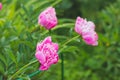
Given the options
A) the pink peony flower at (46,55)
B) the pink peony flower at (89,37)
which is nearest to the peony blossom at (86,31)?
the pink peony flower at (89,37)

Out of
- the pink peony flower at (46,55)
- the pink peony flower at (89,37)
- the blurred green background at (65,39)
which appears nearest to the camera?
the pink peony flower at (46,55)

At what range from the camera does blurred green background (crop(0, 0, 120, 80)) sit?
168cm

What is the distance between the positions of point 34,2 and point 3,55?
2.97 ft

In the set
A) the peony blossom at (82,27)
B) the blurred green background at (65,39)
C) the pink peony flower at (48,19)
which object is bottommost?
the blurred green background at (65,39)

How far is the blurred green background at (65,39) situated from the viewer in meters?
1.68

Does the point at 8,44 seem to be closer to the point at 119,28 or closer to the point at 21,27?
the point at 21,27

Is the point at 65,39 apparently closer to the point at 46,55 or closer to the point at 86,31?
the point at 86,31

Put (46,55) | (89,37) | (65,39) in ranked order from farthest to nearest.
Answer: (65,39)
(89,37)
(46,55)

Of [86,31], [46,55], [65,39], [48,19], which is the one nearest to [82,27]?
[86,31]

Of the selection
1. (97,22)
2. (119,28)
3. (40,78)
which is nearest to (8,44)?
(40,78)

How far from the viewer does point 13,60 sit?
5.08ft

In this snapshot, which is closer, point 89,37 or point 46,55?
point 46,55

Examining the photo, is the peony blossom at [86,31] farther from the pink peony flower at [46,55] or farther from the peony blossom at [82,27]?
the pink peony flower at [46,55]

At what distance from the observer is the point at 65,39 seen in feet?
6.99
